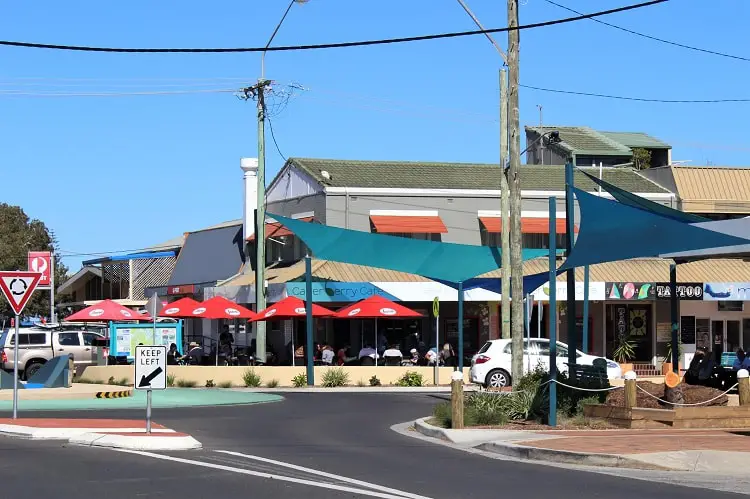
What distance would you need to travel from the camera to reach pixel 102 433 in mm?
18688

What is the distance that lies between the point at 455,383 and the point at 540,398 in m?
1.92

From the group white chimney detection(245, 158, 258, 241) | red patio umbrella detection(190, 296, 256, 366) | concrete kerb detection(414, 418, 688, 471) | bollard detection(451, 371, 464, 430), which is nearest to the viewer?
concrete kerb detection(414, 418, 688, 471)

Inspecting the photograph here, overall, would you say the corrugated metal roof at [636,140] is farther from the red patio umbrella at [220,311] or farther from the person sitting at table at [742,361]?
the person sitting at table at [742,361]

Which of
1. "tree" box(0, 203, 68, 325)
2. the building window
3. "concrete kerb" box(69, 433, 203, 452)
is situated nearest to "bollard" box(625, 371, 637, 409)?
"concrete kerb" box(69, 433, 203, 452)

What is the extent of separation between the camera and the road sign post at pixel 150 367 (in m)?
17.8

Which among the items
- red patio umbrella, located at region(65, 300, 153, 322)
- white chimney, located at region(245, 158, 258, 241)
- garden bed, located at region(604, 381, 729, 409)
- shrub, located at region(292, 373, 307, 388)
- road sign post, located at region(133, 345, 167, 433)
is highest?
white chimney, located at region(245, 158, 258, 241)

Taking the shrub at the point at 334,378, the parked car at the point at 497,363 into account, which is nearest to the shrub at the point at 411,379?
the shrub at the point at 334,378

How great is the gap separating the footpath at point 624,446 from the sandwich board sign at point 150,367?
4.93m

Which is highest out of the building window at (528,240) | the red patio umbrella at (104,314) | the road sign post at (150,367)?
the building window at (528,240)

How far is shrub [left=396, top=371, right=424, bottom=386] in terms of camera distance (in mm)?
37594

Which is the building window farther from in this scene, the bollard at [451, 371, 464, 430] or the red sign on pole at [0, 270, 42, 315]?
the red sign on pole at [0, 270, 42, 315]

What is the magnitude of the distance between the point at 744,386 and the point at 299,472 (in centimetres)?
928

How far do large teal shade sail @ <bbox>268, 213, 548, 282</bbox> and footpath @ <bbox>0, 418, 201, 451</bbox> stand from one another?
30.6ft

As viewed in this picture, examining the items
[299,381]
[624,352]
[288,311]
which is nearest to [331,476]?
[299,381]
